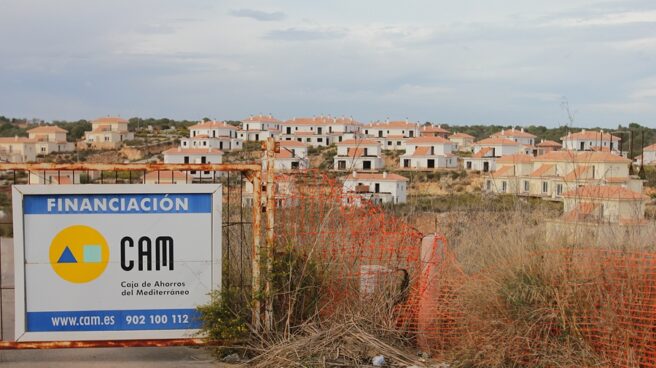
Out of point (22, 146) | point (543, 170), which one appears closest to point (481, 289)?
point (543, 170)

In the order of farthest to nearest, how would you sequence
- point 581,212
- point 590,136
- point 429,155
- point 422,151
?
point 422,151, point 429,155, point 590,136, point 581,212

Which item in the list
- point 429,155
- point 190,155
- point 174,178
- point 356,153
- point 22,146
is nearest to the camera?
point 356,153

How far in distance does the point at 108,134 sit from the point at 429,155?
64693 mm

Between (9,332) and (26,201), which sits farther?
(9,332)

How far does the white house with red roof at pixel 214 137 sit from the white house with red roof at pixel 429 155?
102 ft

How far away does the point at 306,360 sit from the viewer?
6203mm

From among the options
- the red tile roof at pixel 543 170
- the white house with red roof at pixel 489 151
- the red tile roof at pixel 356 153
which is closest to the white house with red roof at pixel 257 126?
the white house with red roof at pixel 489 151

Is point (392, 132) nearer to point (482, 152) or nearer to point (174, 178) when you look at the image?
point (482, 152)

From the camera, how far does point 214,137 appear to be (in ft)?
425

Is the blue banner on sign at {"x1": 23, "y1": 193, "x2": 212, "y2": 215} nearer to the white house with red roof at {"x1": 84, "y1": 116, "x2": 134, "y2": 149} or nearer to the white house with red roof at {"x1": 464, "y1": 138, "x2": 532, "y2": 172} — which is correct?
the white house with red roof at {"x1": 464, "y1": 138, "x2": 532, "y2": 172}

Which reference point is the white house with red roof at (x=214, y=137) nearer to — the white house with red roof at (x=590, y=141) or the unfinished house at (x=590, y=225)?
the white house with red roof at (x=590, y=141)

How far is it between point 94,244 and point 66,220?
1.12 ft

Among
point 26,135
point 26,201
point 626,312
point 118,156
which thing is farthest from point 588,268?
point 26,135

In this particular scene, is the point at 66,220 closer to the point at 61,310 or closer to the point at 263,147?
the point at 61,310
